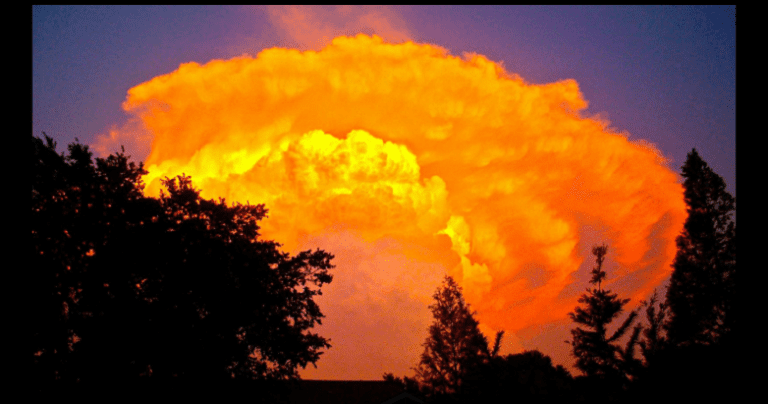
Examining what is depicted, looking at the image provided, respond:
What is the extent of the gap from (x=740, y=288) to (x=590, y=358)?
24.9 m

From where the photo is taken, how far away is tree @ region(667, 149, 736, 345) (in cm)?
4453

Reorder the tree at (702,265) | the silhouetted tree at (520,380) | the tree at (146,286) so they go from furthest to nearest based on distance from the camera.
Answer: the tree at (702,265)
the tree at (146,286)
the silhouetted tree at (520,380)

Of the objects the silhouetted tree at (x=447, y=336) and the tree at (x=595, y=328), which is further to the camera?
the silhouetted tree at (x=447, y=336)

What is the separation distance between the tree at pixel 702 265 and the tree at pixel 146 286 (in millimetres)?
29208

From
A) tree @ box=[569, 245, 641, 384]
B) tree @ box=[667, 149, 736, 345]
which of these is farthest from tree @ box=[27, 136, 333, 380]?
tree @ box=[667, 149, 736, 345]

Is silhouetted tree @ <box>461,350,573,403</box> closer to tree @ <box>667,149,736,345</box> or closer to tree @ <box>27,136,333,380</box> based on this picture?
tree @ <box>27,136,333,380</box>

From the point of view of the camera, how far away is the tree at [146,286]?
29.3 meters

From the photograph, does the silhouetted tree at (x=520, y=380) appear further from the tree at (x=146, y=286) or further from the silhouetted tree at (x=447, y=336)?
the silhouetted tree at (x=447, y=336)

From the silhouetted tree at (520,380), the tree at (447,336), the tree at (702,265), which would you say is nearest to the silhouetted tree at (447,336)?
the tree at (447,336)

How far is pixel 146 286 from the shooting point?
3116 centimetres

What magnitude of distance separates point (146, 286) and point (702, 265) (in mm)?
41217

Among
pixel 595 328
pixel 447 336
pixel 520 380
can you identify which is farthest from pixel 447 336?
pixel 520 380

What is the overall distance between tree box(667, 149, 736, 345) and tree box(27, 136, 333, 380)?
2921 centimetres

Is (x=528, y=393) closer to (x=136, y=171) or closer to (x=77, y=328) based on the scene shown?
(x=77, y=328)
